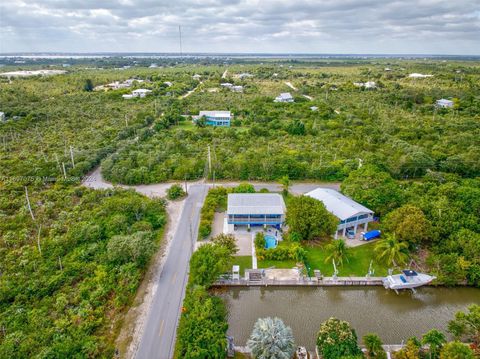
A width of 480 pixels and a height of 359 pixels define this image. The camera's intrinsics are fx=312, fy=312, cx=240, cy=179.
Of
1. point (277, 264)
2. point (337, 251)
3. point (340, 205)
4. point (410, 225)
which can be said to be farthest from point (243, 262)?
point (410, 225)

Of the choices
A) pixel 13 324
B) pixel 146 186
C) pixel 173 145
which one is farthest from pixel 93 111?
pixel 13 324

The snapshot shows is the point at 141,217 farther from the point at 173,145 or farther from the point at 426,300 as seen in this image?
the point at 426,300

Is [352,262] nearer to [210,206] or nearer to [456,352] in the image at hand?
[456,352]

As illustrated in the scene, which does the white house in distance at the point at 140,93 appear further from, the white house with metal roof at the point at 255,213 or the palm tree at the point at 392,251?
the palm tree at the point at 392,251

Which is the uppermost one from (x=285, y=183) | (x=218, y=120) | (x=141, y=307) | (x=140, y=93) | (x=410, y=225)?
(x=140, y=93)

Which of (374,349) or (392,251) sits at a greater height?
(392,251)

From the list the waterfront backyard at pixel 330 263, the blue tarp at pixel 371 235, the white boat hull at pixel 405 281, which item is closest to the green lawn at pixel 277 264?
the waterfront backyard at pixel 330 263

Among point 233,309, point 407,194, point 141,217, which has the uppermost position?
point 407,194
